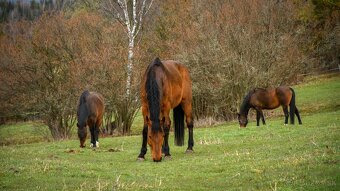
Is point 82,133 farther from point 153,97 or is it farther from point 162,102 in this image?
point 153,97

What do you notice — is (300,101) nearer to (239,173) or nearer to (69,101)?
(69,101)

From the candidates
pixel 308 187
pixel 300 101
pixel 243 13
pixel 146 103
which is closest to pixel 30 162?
pixel 146 103

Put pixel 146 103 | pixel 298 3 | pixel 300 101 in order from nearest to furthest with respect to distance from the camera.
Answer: pixel 146 103 < pixel 300 101 < pixel 298 3

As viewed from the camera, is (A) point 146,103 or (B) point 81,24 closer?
(A) point 146,103

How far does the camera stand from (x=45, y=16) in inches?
1319

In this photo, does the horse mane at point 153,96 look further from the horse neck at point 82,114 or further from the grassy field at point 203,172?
the horse neck at point 82,114

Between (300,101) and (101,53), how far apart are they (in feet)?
54.3

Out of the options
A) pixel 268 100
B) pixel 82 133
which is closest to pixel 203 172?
pixel 82 133

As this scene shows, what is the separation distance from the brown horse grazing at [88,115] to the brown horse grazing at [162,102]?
5.26 m

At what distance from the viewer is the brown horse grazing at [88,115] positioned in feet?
60.8

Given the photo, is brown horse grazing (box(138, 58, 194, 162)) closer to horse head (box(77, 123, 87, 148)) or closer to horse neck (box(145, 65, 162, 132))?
horse neck (box(145, 65, 162, 132))

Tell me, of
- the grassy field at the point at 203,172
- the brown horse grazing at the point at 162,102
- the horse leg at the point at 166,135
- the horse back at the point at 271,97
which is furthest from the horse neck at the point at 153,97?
the horse back at the point at 271,97

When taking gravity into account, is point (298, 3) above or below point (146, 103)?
above

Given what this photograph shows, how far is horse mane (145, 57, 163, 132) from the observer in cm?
1153
